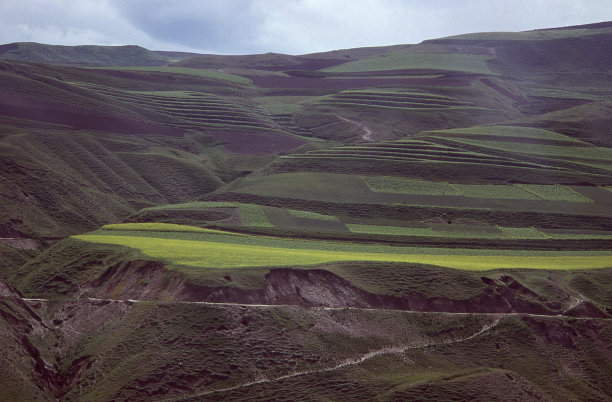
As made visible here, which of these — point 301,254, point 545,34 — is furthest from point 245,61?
point 301,254

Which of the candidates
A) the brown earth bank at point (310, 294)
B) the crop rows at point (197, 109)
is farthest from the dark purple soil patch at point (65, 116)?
the brown earth bank at point (310, 294)

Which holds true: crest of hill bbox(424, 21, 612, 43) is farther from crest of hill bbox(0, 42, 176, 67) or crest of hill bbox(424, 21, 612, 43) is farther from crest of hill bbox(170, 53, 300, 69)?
crest of hill bbox(0, 42, 176, 67)

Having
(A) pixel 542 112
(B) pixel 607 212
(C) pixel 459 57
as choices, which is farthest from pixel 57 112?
(C) pixel 459 57

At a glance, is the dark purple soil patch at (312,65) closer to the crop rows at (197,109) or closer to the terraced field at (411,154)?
the crop rows at (197,109)

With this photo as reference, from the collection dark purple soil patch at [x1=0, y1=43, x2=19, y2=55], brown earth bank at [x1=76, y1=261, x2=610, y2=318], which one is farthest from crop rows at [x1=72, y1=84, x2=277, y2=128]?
dark purple soil patch at [x1=0, y1=43, x2=19, y2=55]

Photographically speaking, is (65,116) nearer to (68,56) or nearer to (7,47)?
(7,47)

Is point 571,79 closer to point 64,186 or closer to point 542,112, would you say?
point 542,112
